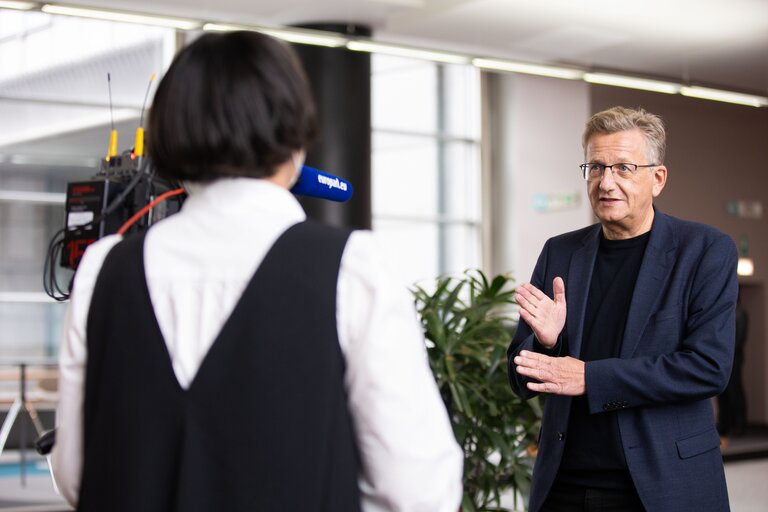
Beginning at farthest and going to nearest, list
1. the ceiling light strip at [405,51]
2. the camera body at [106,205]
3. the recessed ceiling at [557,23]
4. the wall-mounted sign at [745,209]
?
the wall-mounted sign at [745,209] < the recessed ceiling at [557,23] < the ceiling light strip at [405,51] < the camera body at [106,205]

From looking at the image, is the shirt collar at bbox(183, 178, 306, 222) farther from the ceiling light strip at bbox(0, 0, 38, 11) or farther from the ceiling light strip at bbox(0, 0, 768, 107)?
the ceiling light strip at bbox(0, 0, 38, 11)

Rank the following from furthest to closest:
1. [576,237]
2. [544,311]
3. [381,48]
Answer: [381,48], [576,237], [544,311]

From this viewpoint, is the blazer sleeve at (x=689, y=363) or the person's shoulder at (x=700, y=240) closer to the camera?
the blazer sleeve at (x=689, y=363)

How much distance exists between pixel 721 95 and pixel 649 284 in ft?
17.9

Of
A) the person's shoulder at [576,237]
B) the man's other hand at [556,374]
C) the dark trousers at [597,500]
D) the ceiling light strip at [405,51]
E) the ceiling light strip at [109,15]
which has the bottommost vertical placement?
the dark trousers at [597,500]

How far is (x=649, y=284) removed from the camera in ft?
6.89

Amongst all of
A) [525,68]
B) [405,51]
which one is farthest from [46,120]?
[525,68]

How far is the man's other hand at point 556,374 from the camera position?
6.70ft

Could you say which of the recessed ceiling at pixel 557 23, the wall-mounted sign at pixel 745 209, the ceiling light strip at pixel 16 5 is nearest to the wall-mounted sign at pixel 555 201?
the recessed ceiling at pixel 557 23

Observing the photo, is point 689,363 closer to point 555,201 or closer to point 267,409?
point 267,409

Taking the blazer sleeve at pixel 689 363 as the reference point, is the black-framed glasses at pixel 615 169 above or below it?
above

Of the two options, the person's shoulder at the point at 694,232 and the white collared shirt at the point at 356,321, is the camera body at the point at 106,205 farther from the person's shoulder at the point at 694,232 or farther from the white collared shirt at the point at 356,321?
the person's shoulder at the point at 694,232

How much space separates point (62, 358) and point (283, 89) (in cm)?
43

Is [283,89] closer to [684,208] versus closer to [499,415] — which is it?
[499,415]
